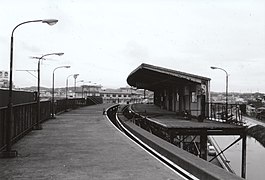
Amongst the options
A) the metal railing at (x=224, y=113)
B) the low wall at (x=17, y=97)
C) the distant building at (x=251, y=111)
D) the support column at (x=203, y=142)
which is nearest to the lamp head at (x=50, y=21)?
the low wall at (x=17, y=97)

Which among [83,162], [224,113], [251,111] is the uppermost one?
[224,113]

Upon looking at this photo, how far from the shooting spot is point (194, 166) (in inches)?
326

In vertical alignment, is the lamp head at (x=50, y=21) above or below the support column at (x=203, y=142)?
above

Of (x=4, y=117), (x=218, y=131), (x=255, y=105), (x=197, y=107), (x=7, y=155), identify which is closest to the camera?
(x=7, y=155)

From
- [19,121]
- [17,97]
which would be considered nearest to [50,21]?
[17,97]

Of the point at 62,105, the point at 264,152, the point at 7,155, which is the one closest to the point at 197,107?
the point at 62,105

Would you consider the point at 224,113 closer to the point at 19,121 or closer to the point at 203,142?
the point at 203,142

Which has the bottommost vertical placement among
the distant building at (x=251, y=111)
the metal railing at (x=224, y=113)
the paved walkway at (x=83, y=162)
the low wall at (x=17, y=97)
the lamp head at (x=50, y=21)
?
the distant building at (x=251, y=111)

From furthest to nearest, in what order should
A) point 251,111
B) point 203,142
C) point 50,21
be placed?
point 251,111, point 203,142, point 50,21

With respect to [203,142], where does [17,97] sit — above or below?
above

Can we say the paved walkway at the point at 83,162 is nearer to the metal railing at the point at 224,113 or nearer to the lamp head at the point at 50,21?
the lamp head at the point at 50,21

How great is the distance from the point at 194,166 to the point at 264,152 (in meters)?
47.5

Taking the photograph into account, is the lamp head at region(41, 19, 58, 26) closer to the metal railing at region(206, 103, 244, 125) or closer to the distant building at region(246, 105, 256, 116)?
the metal railing at region(206, 103, 244, 125)

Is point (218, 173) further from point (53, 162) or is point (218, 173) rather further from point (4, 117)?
point (4, 117)
